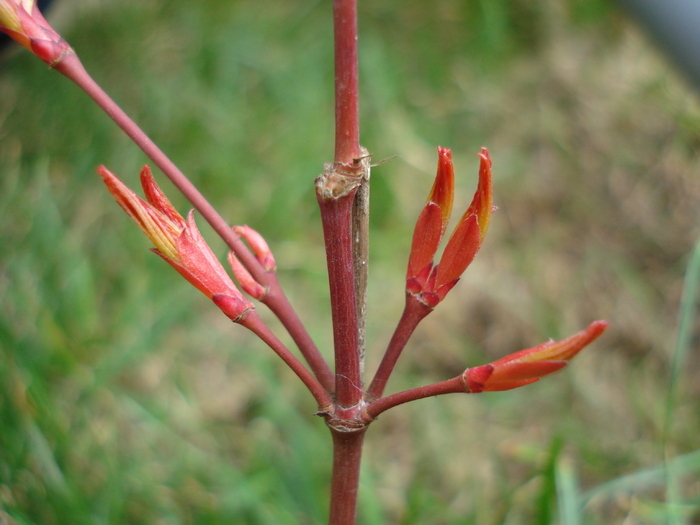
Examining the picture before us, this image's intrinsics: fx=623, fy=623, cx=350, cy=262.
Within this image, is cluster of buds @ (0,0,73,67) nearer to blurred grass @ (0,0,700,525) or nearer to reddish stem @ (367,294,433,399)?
reddish stem @ (367,294,433,399)

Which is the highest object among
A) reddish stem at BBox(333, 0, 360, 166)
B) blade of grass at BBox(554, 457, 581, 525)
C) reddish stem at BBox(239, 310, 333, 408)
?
reddish stem at BBox(333, 0, 360, 166)

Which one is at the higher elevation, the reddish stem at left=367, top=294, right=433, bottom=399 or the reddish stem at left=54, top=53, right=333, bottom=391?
the reddish stem at left=54, top=53, right=333, bottom=391

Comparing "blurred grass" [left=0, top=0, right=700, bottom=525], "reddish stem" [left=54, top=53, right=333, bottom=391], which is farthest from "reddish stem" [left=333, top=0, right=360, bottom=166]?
"blurred grass" [left=0, top=0, right=700, bottom=525]

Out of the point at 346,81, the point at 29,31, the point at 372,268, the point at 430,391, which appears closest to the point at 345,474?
the point at 430,391

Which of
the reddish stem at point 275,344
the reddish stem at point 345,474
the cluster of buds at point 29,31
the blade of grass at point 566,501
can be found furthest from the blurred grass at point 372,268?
the cluster of buds at point 29,31

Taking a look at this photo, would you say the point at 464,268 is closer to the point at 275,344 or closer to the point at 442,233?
the point at 442,233

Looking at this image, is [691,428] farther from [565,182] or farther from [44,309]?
[44,309]
